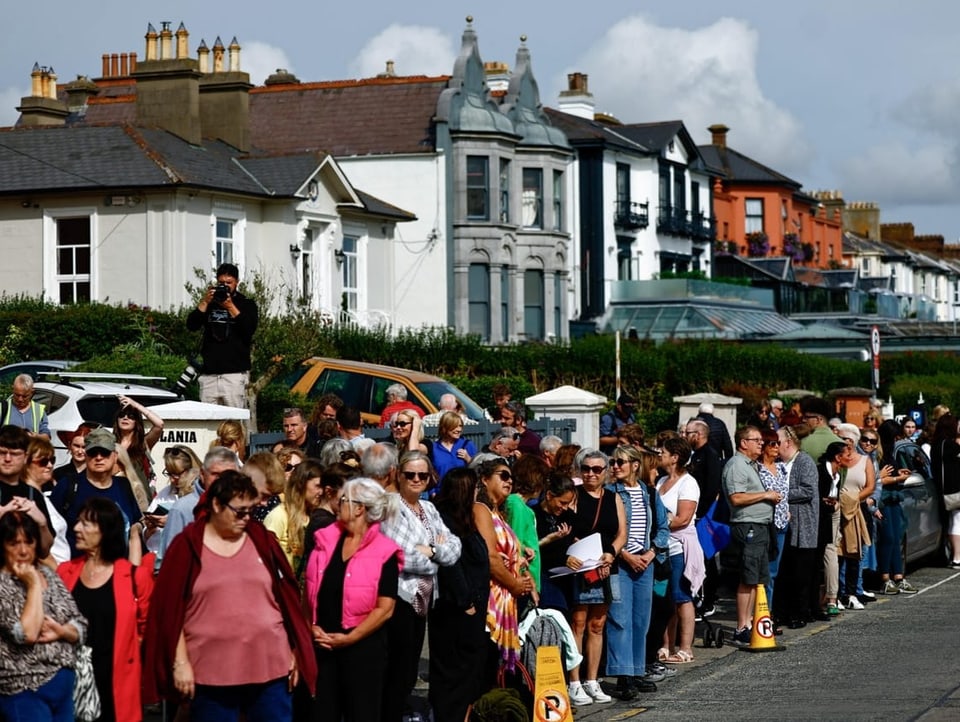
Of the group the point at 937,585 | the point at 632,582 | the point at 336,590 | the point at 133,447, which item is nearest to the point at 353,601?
the point at 336,590

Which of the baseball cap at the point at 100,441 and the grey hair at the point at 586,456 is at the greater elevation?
the baseball cap at the point at 100,441

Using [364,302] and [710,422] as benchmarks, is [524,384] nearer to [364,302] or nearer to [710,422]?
[364,302]

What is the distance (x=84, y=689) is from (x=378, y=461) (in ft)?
9.58

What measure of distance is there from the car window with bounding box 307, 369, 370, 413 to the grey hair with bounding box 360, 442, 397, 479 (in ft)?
41.1

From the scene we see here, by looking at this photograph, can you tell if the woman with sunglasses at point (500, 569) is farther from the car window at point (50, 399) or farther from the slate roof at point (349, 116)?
the slate roof at point (349, 116)

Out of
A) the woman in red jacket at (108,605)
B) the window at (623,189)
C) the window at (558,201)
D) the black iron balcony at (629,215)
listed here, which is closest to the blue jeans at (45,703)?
the woman in red jacket at (108,605)

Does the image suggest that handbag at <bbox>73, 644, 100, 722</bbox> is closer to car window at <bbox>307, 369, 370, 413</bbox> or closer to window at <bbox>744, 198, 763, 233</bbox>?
car window at <bbox>307, 369, 370, 413</bbox>

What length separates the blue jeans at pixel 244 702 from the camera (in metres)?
8.52

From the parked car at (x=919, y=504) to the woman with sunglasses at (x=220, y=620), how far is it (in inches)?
530

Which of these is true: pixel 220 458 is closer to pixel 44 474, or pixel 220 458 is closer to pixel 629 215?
pixel 44 474

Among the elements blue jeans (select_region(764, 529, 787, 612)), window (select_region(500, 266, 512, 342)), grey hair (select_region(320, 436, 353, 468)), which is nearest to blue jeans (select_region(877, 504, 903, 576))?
blue jeans (select_region(764, 529, 787, 612))

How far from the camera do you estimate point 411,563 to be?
10.2m

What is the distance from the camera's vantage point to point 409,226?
1826 inches

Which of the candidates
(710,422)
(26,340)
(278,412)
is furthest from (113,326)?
(710,422)
